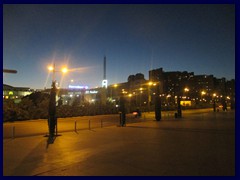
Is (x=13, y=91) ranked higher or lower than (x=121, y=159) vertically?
higher

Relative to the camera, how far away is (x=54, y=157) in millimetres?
10109

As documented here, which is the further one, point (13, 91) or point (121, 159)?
point (13, 91)

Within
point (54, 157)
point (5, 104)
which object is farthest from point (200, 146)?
point (5, 104)

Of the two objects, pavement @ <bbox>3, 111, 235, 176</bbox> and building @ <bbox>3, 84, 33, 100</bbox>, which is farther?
building @ <bbox>3, 84, 33, 100</bbox>

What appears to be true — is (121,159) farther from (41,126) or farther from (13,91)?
(13,91)

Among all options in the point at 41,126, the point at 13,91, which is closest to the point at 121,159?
the point at 41,126

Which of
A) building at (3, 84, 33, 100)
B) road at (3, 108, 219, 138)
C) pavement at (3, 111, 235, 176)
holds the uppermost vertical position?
building at (3, 84, 33, 100)

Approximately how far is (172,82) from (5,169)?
140014 mm

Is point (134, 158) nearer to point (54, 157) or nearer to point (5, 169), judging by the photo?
point (54, 157)

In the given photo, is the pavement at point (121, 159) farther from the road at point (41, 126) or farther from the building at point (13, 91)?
the building at point (13, 91)

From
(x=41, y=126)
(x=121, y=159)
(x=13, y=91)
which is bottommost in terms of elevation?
(x=41, y=126)

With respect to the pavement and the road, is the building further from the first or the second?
the pavement

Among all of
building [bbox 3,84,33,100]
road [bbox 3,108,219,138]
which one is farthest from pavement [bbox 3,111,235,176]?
building [bbox 3,84,33,100]

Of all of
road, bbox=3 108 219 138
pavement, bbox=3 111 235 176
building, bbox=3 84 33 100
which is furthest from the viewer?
building, bbox=3 84 33 100
